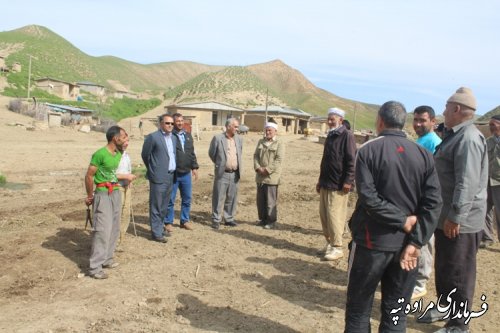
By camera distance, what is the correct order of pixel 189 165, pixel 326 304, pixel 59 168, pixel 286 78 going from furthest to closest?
1. pixel 286 78
2. pixel 59 168
3. pixel 189 165
4. pixel 326 304

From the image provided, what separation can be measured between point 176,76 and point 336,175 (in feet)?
511

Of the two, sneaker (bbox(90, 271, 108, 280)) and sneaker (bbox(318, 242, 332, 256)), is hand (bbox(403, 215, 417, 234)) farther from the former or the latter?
sneaker (bbox(90, 271, 108, 280))

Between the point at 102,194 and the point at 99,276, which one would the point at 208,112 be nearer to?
the point at 102,194

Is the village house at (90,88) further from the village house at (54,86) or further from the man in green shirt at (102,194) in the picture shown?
the man in green shirt at (102,194)

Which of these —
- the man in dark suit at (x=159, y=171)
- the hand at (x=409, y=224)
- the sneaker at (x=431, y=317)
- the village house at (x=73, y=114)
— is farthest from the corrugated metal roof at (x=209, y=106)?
the hand at (x=409, y=224)

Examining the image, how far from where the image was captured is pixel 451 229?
3979 mm

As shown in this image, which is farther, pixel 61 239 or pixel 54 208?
pixel 54 208

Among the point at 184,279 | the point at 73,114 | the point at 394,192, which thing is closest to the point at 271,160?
the point at 184,279

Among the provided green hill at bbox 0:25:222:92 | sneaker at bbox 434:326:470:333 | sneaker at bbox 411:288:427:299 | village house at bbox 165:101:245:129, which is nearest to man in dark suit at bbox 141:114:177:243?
sneaker at bbox 411:288:427:299

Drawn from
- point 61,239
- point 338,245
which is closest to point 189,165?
point 61,239

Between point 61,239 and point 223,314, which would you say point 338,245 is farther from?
point 61,239

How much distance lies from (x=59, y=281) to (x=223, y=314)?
2.11 m

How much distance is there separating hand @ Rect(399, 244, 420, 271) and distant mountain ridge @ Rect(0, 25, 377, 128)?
53.3 metres

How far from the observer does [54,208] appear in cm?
956
